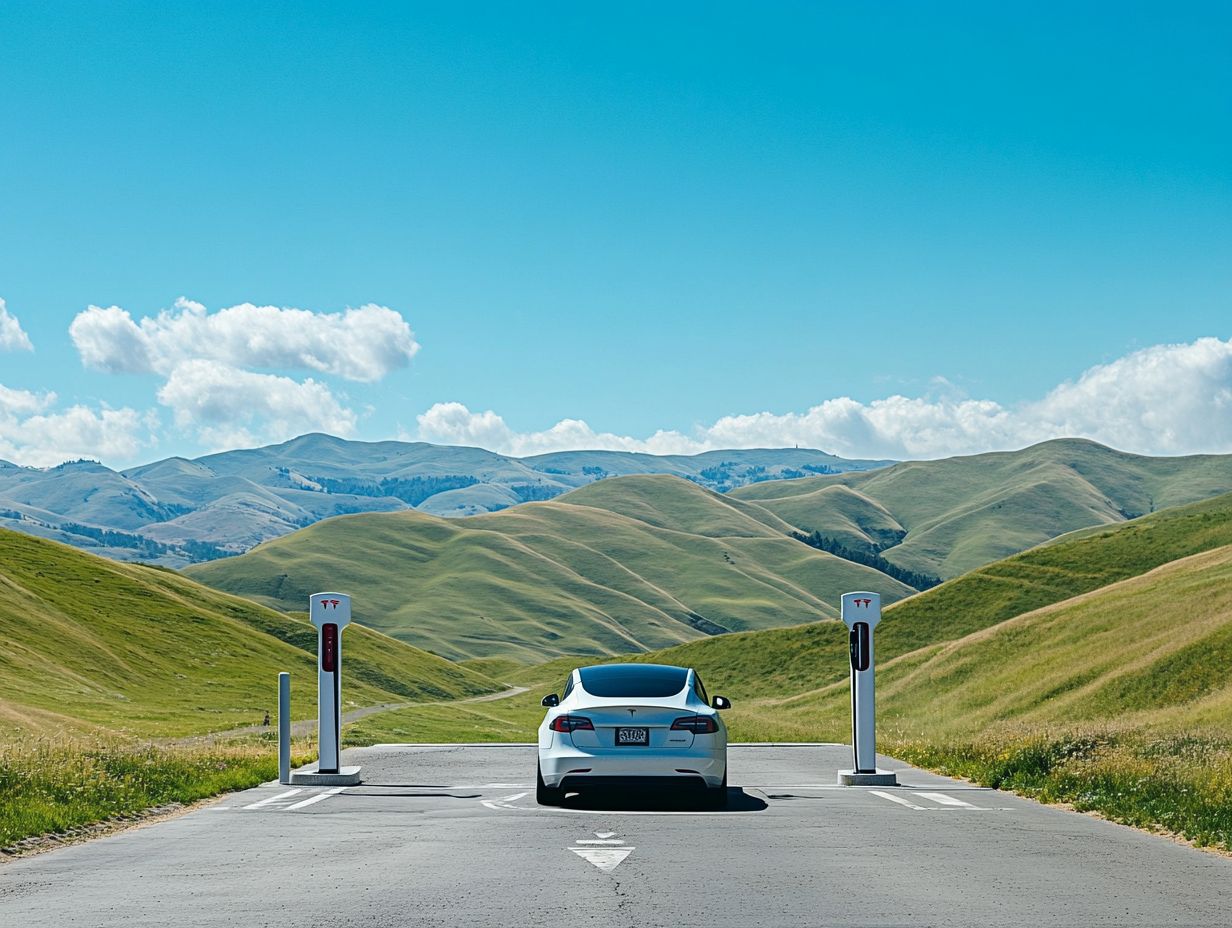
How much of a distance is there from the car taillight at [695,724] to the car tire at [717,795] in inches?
24.0

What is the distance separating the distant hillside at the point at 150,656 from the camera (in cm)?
6169

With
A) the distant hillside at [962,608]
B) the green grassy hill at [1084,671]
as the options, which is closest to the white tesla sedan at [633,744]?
the green grassy hill at [1084,671]

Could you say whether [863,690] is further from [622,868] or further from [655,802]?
[622,868]

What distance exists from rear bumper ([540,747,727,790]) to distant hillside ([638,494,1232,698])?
7779cm

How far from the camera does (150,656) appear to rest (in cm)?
8900

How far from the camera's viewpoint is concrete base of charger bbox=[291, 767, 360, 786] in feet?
68.5

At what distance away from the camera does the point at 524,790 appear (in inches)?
799

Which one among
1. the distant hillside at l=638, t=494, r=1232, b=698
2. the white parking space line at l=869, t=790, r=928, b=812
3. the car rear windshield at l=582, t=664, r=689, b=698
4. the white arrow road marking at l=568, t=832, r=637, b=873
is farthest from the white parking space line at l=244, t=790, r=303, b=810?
the distant hillside at l=638, t=494, r=1232, b=698

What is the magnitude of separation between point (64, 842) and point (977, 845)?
9.12 meters

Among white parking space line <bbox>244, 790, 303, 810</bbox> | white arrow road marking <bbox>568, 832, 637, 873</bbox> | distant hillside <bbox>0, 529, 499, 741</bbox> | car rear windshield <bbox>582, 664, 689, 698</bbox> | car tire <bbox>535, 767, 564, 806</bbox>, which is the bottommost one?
distant hillside <bbox>0, 529, 499, 741</bbox>

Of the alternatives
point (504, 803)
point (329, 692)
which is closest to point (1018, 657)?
point (329, 692)

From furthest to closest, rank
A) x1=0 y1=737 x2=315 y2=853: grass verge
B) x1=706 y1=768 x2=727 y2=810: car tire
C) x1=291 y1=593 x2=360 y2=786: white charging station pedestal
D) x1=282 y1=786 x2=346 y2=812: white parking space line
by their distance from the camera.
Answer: x1=291 y1=593 x2=360 y2=786: white charging station pedestal
x1=282 y1=786 x2=346 y2=812: white parking space line
x1=706 y1=768 x2=727 y2=810: car tire
x1=0 y1=737 x2=315 y2=853: grass verge

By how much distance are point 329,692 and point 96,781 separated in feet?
13.8

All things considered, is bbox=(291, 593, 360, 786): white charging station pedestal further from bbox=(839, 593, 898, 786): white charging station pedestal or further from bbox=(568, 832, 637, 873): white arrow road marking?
bbox=(568, 832, 637, 873): white arrow road marking
